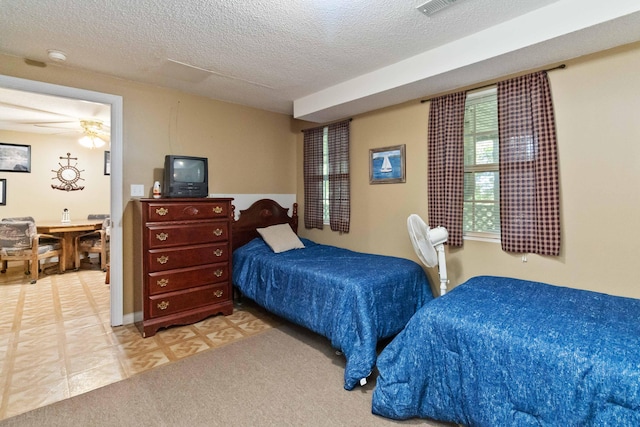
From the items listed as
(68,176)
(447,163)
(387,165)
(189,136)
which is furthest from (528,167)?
(68,176)

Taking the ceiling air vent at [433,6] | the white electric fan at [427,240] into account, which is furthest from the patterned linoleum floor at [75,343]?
the ceiling air vent at [433,6]

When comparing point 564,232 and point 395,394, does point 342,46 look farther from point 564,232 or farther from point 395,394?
point 395,394

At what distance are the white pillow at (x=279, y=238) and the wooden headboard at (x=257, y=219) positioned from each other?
0.20 metres

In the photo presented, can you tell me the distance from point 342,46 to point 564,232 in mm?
2123

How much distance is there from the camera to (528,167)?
239cm

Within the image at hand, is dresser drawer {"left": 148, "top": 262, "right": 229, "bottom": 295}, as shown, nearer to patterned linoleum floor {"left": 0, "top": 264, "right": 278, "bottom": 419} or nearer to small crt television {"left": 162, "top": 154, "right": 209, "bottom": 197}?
patterned linoleum floor {"left": 0, "top": 264, "right": 278, "bottom": 419}

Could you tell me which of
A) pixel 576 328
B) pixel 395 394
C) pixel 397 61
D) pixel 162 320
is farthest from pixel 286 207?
pixel 576 328

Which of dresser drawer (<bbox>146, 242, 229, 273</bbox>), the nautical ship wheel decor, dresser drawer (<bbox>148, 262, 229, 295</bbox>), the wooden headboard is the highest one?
the nautical ship wheel decor

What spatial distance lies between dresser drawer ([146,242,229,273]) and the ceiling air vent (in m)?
2.60

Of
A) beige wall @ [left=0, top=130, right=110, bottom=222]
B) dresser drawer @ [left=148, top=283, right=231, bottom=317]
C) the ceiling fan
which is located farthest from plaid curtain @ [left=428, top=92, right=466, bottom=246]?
beige wall @ [left=0, top=130, right=110, bottom=222]

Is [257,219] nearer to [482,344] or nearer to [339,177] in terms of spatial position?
[339,177]

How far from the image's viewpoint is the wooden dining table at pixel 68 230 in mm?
4934

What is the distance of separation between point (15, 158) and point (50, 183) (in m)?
0.62

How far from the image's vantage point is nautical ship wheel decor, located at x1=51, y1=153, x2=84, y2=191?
596cm
